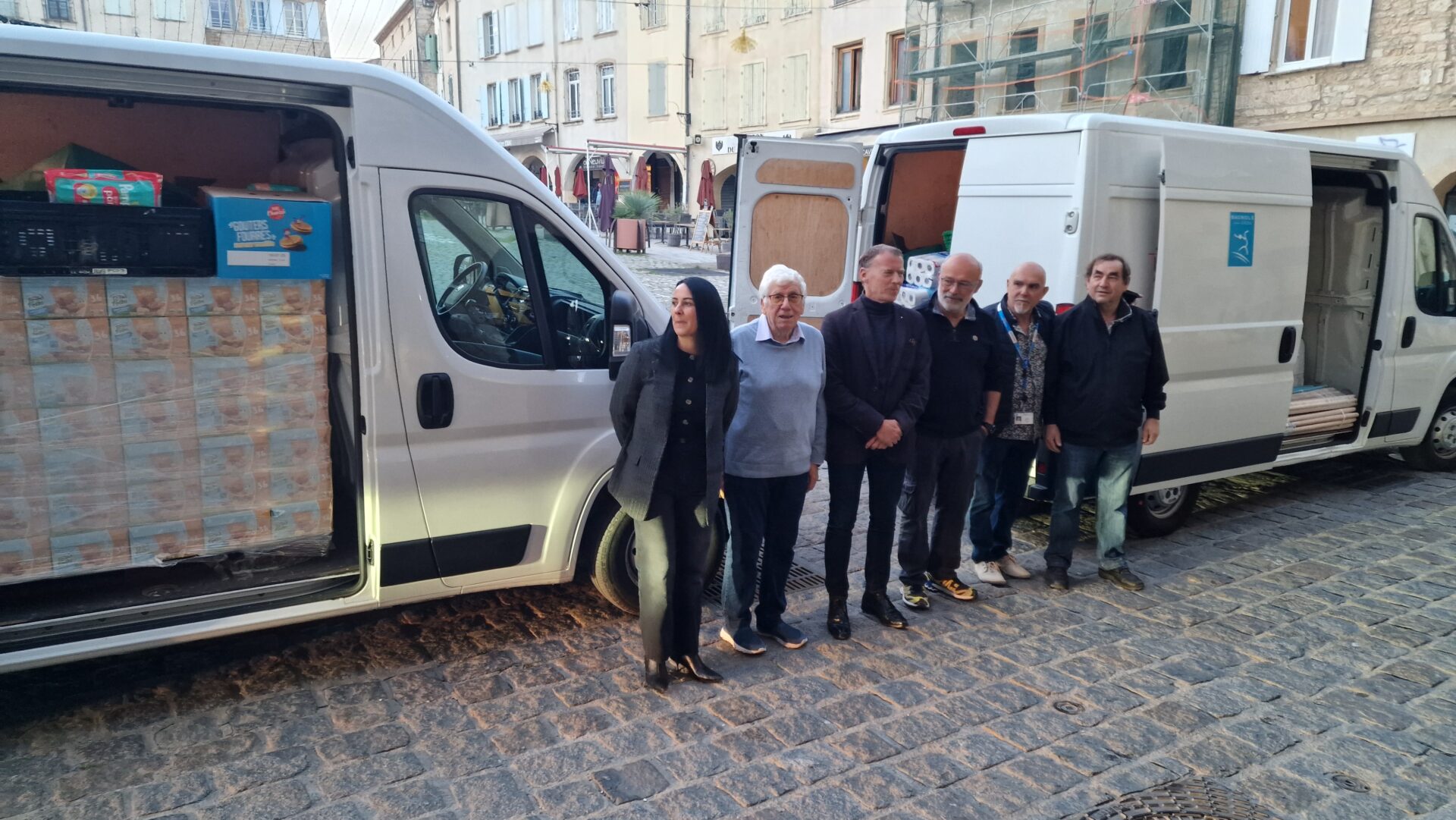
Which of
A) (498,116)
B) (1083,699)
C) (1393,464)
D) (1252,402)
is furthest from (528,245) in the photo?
(498,116)

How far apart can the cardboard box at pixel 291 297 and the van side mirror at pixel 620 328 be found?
1171mm

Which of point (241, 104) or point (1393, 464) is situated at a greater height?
point (241, 104)

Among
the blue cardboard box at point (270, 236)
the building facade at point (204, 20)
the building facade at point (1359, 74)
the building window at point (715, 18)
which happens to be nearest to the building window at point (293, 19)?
the building facade at point (204, 20)

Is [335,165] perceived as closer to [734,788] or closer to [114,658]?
[114,658]

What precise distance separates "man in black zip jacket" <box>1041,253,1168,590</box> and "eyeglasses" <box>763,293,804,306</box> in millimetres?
1849

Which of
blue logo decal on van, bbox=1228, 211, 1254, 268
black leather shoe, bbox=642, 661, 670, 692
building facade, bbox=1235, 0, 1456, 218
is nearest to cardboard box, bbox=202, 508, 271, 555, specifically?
black leather shoe, bbox=642, 661, 670, 692

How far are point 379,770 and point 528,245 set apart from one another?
215 centimetres

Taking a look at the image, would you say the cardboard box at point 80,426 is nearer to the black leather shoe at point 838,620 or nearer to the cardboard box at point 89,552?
the cardboard box at point 89,552

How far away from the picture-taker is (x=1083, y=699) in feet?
13.5

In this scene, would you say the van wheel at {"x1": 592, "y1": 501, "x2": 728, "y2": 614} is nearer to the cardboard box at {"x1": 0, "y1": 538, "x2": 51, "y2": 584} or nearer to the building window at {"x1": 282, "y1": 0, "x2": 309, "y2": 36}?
the cardboard box at {"x1": 0, "y1": 538, "x2": 51, "y2": 584}

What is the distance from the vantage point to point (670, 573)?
157 inches

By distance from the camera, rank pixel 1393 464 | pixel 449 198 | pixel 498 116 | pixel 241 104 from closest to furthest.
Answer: pixel 241 104
pixel 449 198
pixel 1393 464
pixel 498 116

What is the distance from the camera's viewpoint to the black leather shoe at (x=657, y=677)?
4047mm

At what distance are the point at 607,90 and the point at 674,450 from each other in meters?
35.6
